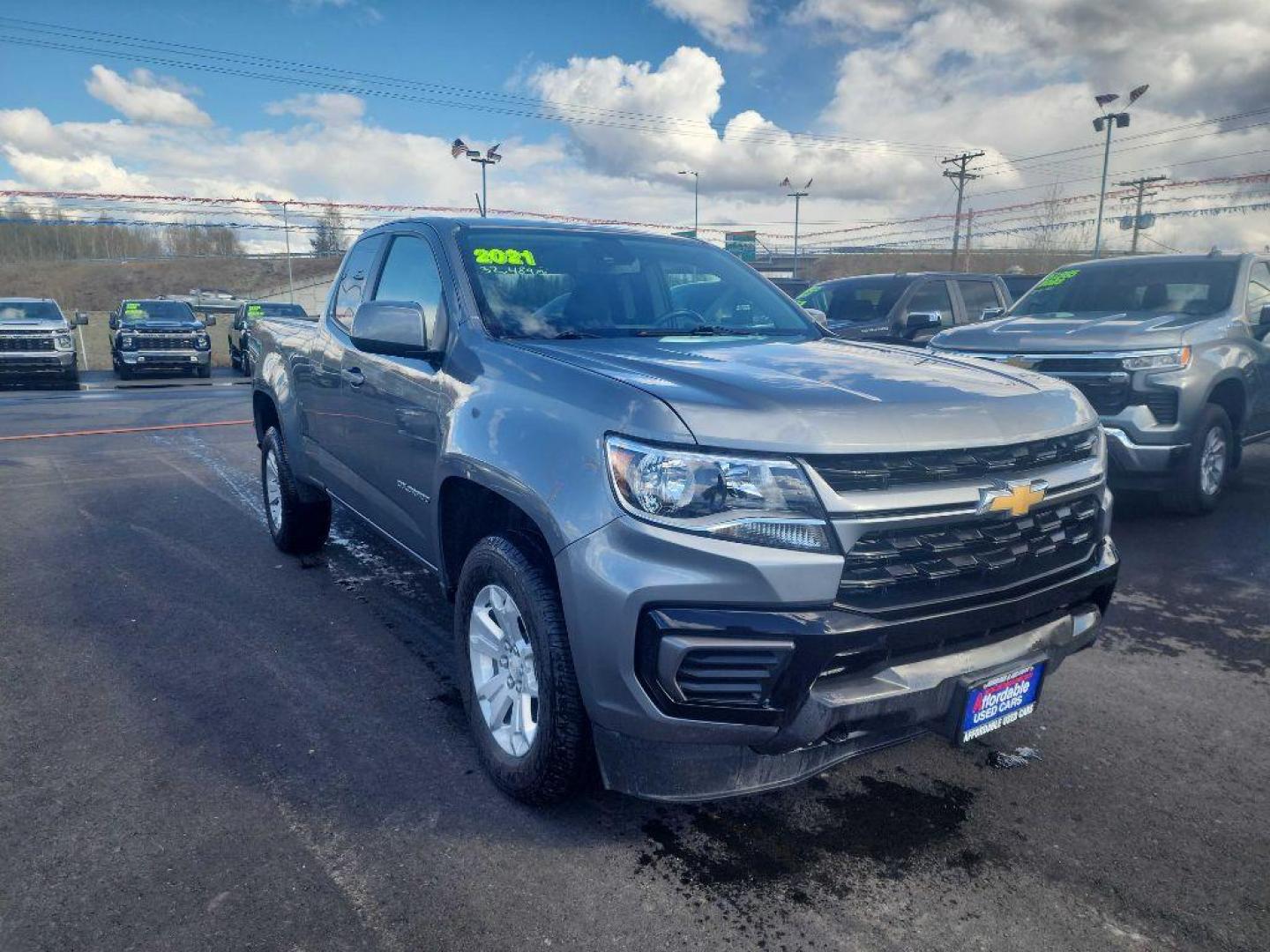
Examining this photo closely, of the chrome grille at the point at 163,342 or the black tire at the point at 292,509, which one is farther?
the chrome grille at the point at 163,342

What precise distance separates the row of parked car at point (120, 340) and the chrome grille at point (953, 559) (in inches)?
661

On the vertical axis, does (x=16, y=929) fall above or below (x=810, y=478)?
below

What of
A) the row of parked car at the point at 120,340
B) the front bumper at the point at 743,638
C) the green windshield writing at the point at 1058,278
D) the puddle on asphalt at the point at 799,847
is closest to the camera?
the front bumper at the point at 743,638

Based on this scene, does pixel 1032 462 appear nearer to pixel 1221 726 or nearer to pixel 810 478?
pixel 810 478

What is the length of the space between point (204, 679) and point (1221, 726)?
406cm

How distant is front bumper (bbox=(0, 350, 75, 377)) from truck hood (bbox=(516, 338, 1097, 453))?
17.9 m

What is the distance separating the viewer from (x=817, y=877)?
7.96ft

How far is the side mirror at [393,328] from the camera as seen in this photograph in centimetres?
308

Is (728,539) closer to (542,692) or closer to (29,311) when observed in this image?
(542,692)

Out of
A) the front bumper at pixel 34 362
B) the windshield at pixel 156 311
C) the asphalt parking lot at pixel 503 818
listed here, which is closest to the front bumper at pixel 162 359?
the windshield at pixel 156 311

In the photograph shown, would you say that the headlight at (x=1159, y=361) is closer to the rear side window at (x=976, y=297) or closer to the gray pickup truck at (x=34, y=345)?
the rear side window at (x=976, y=297)

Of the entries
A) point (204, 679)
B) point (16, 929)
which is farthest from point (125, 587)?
point (16, 929)

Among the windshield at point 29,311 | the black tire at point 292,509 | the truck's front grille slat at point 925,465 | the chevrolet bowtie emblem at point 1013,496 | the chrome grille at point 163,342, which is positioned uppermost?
the windshield at point 29,311

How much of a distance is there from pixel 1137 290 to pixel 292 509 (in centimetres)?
660
